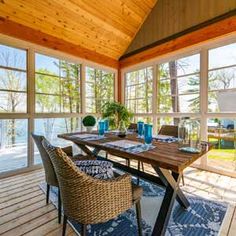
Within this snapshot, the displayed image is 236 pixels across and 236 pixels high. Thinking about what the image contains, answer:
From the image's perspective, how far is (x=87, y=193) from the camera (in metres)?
1.21

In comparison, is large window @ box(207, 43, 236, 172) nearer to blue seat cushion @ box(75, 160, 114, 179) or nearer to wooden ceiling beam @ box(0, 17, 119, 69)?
blue seat cushion @ box(75, 160, 114, 179)

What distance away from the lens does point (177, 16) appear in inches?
142

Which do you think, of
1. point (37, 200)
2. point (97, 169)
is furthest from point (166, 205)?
point (37, 200)

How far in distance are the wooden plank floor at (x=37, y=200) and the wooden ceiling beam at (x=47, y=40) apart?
2425 mm

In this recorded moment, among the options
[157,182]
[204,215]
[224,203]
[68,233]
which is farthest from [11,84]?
[224,203]

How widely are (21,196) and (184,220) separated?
6.54ft

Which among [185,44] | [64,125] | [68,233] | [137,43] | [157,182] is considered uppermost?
[137,43]

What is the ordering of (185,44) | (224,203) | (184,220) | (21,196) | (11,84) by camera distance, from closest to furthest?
(184,220) → (224,203) → (21,196) → (11,84) → (185,44)

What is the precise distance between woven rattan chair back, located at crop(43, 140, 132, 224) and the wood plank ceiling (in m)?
2.76

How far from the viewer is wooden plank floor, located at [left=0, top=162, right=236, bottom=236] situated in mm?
1668

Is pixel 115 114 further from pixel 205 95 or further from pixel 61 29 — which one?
pixel 61 29

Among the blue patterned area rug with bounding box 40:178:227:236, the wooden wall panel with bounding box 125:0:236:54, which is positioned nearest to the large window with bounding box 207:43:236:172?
the wooden wall panel with bounding box 125:0:236:54

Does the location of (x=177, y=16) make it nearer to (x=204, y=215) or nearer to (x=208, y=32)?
(x=208, y=32)

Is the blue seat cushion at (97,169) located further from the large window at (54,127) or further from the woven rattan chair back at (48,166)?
the large window at (54,127)
